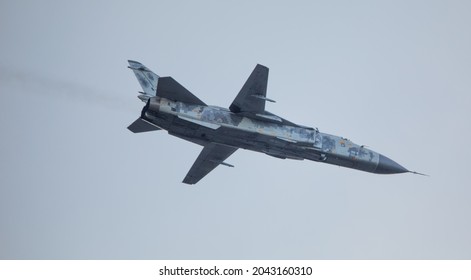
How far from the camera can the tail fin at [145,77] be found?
3966 centimetres

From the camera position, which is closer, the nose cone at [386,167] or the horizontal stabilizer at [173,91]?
the horizontal stabilizer at [173,91]

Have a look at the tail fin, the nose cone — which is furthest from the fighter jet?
the nose cone

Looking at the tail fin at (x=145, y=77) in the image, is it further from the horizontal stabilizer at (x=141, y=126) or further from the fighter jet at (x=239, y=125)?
the horizontal stabilizer at (x=141, y=126)

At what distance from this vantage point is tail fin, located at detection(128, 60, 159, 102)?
39656 millimetres

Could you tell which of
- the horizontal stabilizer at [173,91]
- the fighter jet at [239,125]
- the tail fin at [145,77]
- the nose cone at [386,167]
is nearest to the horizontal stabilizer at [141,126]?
the fighter jet at [239,125]

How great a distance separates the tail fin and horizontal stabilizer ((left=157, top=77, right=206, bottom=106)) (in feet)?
6.20

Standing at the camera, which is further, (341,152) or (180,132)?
(341,152)

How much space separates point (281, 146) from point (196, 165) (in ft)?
21.2

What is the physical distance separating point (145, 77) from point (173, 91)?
116 inches

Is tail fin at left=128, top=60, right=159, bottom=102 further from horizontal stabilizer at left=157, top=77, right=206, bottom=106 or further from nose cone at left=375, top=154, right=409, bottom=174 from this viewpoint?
nose cone at left=375, top=154, right=409, bottom=174
